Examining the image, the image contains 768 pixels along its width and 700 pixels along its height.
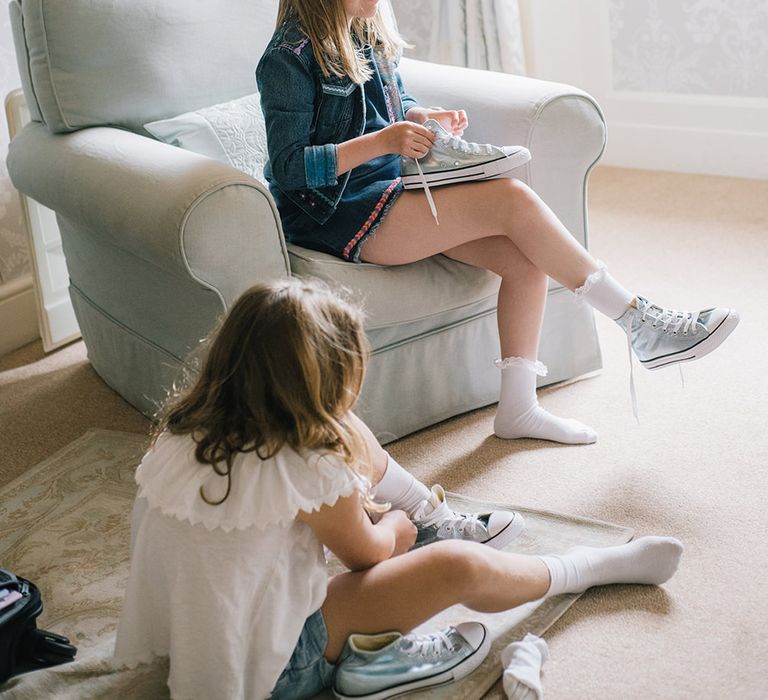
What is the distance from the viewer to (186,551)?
1.32 metres

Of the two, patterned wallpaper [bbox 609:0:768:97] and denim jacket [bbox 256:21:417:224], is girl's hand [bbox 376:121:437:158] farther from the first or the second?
patterned wallpaper [bbox 609:0:768:97]

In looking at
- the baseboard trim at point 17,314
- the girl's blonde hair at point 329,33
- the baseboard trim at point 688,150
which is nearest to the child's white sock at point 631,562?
the girl's blonde hair at point 329,33

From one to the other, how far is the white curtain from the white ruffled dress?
2389mm

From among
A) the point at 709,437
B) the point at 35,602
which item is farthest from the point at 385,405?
the point at 35,602

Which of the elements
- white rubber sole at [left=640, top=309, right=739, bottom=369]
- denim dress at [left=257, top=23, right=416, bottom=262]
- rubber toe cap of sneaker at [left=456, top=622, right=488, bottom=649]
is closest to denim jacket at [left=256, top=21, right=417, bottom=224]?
denim dress at [left=257, top=23, right=416, bottom=262]

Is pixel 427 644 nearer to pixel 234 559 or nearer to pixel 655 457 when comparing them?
pixel 234 559

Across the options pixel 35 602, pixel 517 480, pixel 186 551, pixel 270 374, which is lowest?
pixel 517 480

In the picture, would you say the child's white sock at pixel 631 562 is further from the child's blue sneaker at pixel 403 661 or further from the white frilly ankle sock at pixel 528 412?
the white frilly ankle sock at pixel 528 412

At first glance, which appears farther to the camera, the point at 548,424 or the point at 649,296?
the point at 649,296

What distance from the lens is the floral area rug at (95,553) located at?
58.9 inches

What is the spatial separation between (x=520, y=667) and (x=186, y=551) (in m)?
0.49

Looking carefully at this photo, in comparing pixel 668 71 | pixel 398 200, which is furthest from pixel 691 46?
pixel 398 200

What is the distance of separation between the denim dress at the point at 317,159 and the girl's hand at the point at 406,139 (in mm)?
76

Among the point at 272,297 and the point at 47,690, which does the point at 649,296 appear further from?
the point at 47,690
